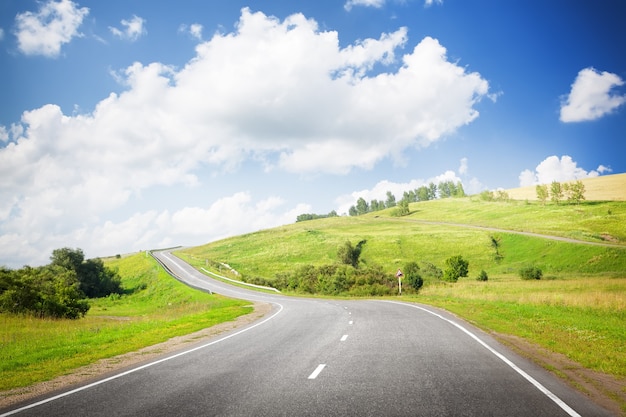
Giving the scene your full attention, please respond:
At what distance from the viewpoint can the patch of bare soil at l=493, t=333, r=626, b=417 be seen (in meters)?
6.93

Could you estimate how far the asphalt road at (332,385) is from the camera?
6383mm

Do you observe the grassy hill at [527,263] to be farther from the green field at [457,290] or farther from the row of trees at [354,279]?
the row of trees at [354,279]

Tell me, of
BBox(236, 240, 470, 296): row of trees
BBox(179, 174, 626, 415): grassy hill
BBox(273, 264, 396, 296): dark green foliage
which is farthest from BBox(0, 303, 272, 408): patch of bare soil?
BBox(236, 240, 470, 296): row of trees

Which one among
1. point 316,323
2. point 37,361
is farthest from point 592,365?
point 37,361

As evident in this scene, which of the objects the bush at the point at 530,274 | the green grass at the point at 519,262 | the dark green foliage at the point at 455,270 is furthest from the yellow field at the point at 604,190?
the bush at the point at 530,274

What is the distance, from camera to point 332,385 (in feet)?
25.3

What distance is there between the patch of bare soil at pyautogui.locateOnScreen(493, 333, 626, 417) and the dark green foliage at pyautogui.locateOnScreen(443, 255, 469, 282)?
5015 cm

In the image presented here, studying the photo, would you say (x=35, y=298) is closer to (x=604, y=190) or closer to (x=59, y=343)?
(x=59, y=343)

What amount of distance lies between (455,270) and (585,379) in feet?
183

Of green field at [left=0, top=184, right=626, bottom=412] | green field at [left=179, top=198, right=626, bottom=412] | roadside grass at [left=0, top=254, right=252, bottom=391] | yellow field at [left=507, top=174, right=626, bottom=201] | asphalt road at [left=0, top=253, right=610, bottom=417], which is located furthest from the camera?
yellow field at [left=507, top=174, right=626, bottom=201]

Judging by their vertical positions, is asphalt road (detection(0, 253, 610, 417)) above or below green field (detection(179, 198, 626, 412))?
above

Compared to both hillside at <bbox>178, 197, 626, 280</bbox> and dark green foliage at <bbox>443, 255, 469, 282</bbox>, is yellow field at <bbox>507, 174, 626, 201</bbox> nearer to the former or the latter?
hillside at <bbox>178, 197, 626, 280</bbox>

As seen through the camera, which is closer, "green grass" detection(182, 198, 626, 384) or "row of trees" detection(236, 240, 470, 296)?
"green grass" detection(182, 198, 626, 384)

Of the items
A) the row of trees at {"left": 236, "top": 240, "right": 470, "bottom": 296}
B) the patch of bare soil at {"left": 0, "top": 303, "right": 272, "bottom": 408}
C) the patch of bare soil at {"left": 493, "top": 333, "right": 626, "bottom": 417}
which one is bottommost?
the row of trees at {"left": 236, "top": 240, "right": 470, "bottom": 296}
